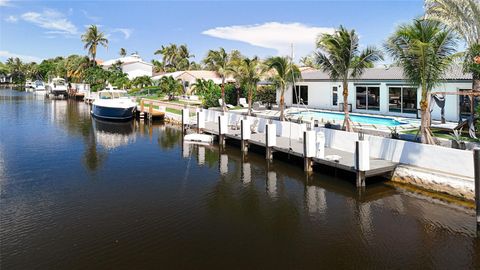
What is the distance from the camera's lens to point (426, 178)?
51.1ft

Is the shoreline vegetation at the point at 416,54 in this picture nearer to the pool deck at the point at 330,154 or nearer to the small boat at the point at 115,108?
the pool deck at the point at 330,154

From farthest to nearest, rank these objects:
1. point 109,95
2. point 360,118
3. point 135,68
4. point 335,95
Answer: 1. point 135,68
2. point 109,95
3. point 335,95
4. point 360,118

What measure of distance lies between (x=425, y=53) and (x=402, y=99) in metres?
A: 13.1

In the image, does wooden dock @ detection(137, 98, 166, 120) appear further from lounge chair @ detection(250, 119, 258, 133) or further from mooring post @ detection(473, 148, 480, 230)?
mooring post @ detection(473, 148, 480, 230)

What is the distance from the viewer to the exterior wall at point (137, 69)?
292 feet

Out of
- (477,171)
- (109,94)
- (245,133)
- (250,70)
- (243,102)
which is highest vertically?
(250,70)

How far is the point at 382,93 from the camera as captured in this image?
2973cm

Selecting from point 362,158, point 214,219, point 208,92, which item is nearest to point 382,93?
point 362,158

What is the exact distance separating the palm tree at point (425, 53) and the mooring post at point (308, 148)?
4.85 metres

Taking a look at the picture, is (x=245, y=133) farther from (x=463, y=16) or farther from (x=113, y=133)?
(x=113, y=133)

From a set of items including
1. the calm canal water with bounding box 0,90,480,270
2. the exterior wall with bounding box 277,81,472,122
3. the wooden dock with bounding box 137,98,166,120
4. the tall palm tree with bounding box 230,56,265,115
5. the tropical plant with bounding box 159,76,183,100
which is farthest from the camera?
the tropical plant with bounding box 159,76,183,100

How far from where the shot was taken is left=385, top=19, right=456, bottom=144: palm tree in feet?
53.1

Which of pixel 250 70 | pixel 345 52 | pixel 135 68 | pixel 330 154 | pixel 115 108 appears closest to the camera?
pixel 330 154

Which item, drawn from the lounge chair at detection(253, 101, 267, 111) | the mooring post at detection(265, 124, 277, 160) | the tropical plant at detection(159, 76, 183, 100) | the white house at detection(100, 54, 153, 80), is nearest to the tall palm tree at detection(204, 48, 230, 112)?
the lounge chair at detection(253, 101, 267, 111)
